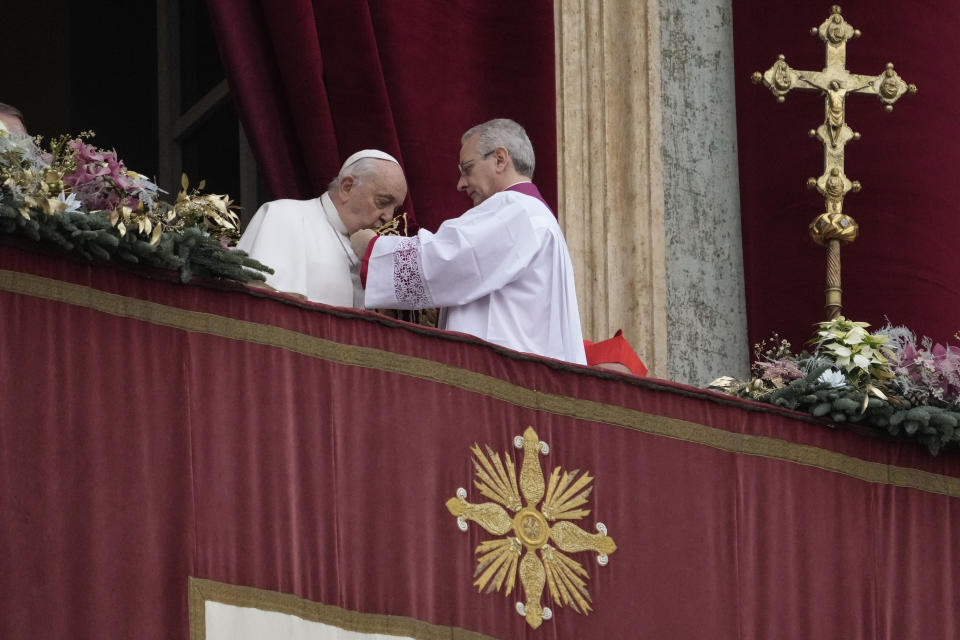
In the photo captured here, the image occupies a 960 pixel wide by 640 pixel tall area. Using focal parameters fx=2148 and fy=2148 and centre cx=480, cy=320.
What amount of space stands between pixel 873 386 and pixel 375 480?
1.66 metres

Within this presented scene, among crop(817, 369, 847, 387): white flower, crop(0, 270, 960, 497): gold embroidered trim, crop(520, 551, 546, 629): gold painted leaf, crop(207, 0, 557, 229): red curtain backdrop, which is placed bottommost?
crop(520, 551, 546, 629): gold painted leaf

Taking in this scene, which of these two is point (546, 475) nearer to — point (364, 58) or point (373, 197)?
point (373, 197)

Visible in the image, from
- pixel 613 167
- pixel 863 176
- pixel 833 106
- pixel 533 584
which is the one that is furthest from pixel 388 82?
pixel 533 584

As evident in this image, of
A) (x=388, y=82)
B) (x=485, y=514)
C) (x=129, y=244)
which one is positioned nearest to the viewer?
(x=129, y=244)

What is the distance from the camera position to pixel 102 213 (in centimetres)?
533

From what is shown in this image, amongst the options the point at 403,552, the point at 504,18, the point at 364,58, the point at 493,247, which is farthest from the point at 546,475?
the point at 504,18

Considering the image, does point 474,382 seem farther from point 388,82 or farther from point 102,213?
point 388,82

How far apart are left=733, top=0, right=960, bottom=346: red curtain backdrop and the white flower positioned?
6.27ft

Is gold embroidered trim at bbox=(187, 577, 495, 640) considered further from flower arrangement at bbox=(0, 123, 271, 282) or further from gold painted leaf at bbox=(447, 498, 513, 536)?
flower arrangement at bbox=(0, 123, 271, 282)

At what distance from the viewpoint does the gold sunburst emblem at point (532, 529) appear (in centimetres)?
577

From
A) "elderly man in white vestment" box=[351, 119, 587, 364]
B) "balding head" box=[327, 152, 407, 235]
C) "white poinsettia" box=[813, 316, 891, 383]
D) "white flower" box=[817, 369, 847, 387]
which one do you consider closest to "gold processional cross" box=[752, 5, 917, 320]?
"white poinsettia" box=[813, 316, 891, 383]

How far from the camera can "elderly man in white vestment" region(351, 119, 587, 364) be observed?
658cm

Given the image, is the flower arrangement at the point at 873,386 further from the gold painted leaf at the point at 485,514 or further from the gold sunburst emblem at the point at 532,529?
the gold painted leaf at the point at 485,514

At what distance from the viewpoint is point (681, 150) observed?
8.48 metres
